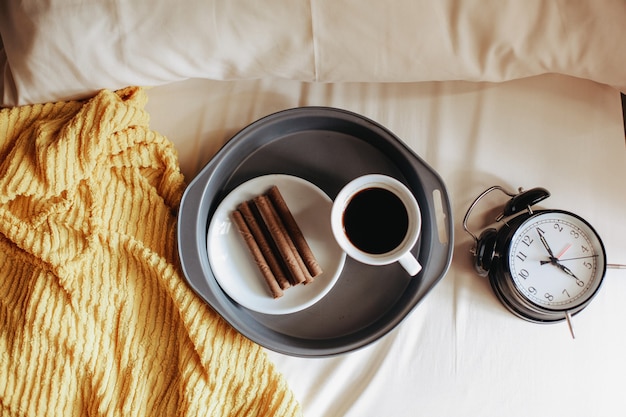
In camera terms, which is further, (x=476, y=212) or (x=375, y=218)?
(x=476, y=212)

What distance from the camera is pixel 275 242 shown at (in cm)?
74

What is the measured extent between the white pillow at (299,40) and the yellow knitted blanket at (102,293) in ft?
0.24

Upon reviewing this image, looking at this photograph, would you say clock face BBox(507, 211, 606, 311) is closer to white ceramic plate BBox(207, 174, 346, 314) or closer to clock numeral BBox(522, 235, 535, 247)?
clock numeral BBox(522, 235, 535, 247)

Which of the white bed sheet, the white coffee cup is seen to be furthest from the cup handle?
the white bed sheet

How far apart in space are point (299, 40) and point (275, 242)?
0.92 ft

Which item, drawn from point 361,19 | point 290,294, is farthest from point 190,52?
point 290,294

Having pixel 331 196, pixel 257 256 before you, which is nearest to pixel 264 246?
pixel 257 256

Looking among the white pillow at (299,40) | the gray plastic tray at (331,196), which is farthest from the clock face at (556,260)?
the white pillow at (299,40)

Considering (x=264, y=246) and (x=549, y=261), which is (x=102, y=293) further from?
(x=549, y=261)

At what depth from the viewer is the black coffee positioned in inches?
27.6

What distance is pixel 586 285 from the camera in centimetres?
73

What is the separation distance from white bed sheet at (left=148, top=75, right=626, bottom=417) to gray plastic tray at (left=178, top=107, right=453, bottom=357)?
0.20 ft

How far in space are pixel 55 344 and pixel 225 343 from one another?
235 millimetres

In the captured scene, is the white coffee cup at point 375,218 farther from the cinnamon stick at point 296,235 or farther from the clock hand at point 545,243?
the clock hand at point 545,243
